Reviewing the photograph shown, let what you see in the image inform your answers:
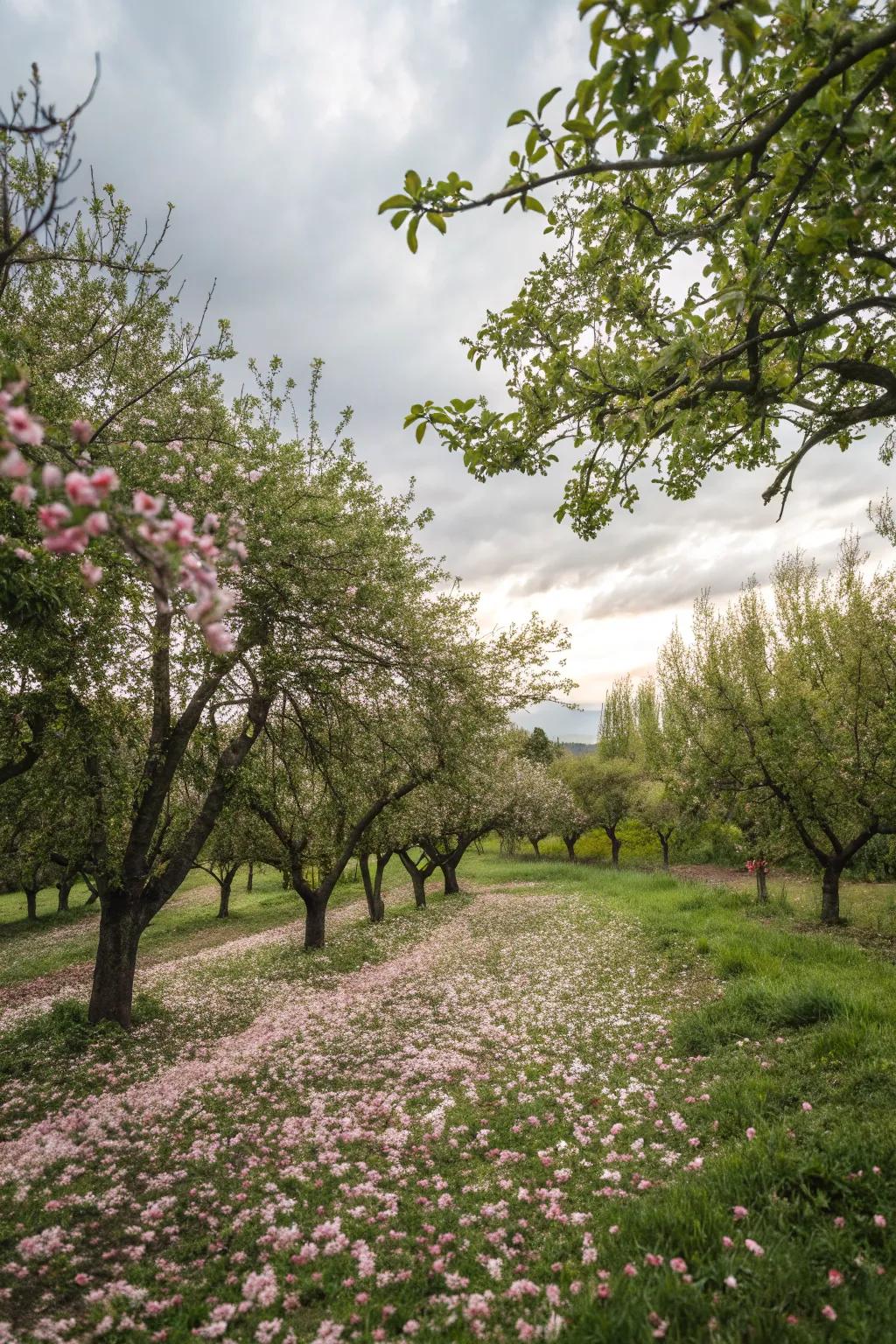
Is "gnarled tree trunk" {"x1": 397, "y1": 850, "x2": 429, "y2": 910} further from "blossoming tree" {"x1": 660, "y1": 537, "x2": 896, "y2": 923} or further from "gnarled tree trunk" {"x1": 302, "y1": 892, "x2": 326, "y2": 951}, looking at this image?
"blossoming tree" {"x1": 660, "y1": 537, "x2": 896, "y2": 923}

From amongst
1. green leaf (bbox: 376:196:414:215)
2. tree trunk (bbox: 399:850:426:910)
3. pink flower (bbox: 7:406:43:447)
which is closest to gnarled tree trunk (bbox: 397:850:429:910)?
tree trunk (bbox: 399:850:426:910)

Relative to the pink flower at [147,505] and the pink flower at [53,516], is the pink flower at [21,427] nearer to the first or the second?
the pink flower at [53,516]

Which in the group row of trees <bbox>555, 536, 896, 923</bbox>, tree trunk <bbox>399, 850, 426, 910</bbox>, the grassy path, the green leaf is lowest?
tree trunk <bbox>399, 850, 426, 910</bbox>

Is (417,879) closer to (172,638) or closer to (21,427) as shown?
(172,638)

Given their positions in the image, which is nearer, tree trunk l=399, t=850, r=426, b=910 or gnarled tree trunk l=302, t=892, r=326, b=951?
gnarled tree trunk l=302, t=892, r=326, b=951

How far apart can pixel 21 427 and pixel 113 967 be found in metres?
13.4

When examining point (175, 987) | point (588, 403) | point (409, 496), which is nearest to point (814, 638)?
point (409, 496)

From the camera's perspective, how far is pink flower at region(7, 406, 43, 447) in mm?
2170

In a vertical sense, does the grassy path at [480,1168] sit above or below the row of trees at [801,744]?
below

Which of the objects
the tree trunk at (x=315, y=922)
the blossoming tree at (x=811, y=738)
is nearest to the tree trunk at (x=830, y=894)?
the blossoming tree at (x=811, y=738)

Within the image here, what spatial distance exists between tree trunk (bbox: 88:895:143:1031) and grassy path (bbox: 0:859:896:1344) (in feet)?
3.23

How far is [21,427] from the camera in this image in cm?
223

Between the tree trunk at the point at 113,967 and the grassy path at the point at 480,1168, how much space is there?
38.8 inches

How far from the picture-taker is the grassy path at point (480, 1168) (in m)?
4.39
